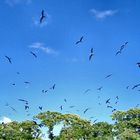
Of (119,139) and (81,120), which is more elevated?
(81,120)

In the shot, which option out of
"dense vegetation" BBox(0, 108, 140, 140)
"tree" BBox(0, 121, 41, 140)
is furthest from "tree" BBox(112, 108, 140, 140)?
"tree" BBox(0, 121, 41, 140)

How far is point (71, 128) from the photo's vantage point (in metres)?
95.7

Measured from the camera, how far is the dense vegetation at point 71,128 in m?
94.1

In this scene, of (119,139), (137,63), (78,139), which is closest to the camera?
(137,63)

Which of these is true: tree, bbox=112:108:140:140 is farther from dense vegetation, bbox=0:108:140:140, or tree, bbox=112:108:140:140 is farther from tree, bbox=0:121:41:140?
tree, bbox=0:121:41:140

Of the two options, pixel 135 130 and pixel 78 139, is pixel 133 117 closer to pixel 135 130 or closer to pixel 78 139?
pixel 135 130

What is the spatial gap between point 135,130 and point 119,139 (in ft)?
34.4

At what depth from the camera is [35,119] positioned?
99.4m

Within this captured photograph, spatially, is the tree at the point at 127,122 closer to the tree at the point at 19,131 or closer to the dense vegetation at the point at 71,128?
the dense vegetation at the point at 71,128

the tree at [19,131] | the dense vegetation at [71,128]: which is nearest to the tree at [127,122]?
the dense vegetation at [71,128]

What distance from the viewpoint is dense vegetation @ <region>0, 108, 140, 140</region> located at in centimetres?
9406

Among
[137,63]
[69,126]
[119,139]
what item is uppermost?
[69,126]

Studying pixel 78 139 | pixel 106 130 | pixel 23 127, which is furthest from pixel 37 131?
pixel 106 130

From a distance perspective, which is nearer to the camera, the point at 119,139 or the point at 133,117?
the point at 119,139
